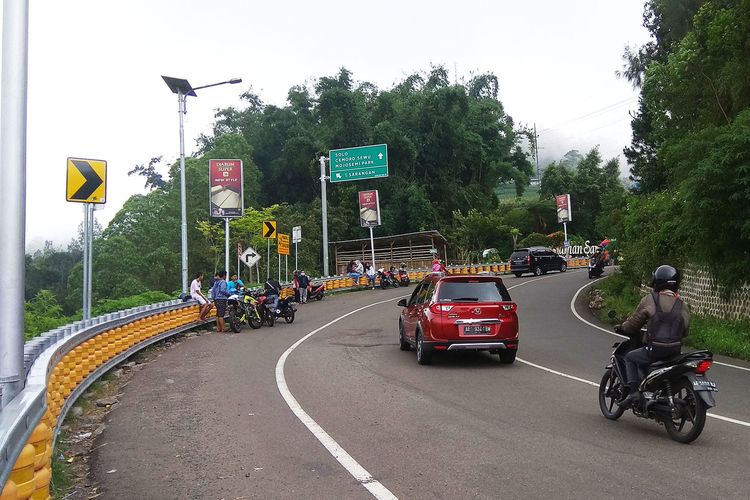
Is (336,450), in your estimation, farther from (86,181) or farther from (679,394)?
(86,181)

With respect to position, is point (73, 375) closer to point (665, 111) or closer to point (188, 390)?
point (188, 390)

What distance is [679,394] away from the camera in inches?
275

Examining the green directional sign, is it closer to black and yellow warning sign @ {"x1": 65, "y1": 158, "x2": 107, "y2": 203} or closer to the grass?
the grass

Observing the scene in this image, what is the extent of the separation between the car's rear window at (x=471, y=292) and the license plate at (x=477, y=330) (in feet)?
1.71

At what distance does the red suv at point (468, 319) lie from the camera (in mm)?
12312

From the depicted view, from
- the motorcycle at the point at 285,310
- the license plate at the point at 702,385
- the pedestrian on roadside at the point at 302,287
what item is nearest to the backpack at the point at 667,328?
the license plate at the point at 702,385

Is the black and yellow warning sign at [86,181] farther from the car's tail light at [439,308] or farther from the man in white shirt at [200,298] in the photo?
the man in white shirt at [200,298]

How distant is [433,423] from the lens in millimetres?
7832

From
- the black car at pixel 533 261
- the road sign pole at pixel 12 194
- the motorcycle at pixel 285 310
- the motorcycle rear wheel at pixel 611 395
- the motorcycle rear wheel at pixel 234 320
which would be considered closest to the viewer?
the road sign pole at pixel 12 194

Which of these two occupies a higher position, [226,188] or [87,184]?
[226,188]

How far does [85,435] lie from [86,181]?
4.30 m

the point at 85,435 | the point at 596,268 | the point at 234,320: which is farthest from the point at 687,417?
the point at 596,268

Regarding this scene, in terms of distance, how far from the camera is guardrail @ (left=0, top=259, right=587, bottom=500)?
13.2 ft

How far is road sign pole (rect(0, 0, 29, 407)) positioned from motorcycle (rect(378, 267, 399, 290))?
33858mm
